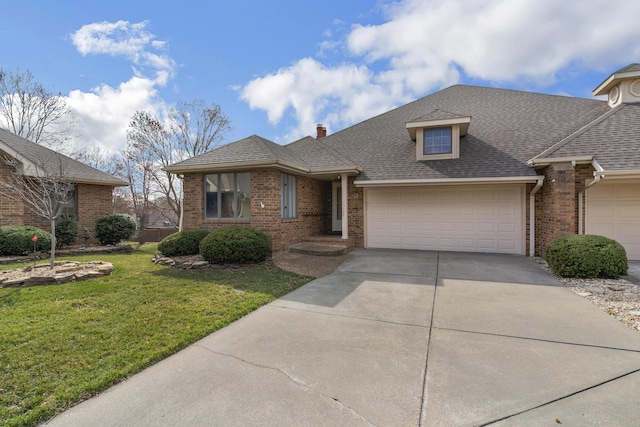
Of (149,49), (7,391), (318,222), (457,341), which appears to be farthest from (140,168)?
(457,341)

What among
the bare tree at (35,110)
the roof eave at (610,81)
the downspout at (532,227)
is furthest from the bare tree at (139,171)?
the roof eave at (610,81)

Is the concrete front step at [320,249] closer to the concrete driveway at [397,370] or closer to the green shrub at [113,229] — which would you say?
the concrete driveway at [397,370]

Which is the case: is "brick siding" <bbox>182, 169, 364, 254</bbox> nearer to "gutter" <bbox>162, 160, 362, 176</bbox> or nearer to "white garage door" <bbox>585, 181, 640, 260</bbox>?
"gutter" <bbox>162, 160, 362, 176</bbox>

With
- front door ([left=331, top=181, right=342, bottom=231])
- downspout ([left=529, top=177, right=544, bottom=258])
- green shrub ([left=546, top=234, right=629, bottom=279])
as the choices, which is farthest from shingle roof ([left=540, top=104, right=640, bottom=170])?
front door ([left=331, top=181, right=342, bottom=231])

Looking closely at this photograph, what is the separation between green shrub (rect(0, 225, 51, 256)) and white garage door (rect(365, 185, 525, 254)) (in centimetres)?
1105

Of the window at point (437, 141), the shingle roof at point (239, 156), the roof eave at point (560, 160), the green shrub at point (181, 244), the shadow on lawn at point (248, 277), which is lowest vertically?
the shadow on lawn at point (248, 277)

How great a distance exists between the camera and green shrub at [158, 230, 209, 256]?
898 cm

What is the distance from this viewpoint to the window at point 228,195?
970cm

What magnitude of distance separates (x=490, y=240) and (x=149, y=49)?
15.4m

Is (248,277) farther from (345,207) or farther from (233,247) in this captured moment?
(345,207)

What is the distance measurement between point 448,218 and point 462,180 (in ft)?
5.11

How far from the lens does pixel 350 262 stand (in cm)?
856

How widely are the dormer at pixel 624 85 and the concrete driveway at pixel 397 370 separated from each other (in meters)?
8.99

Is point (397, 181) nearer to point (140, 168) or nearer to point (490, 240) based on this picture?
point (490, 240)
